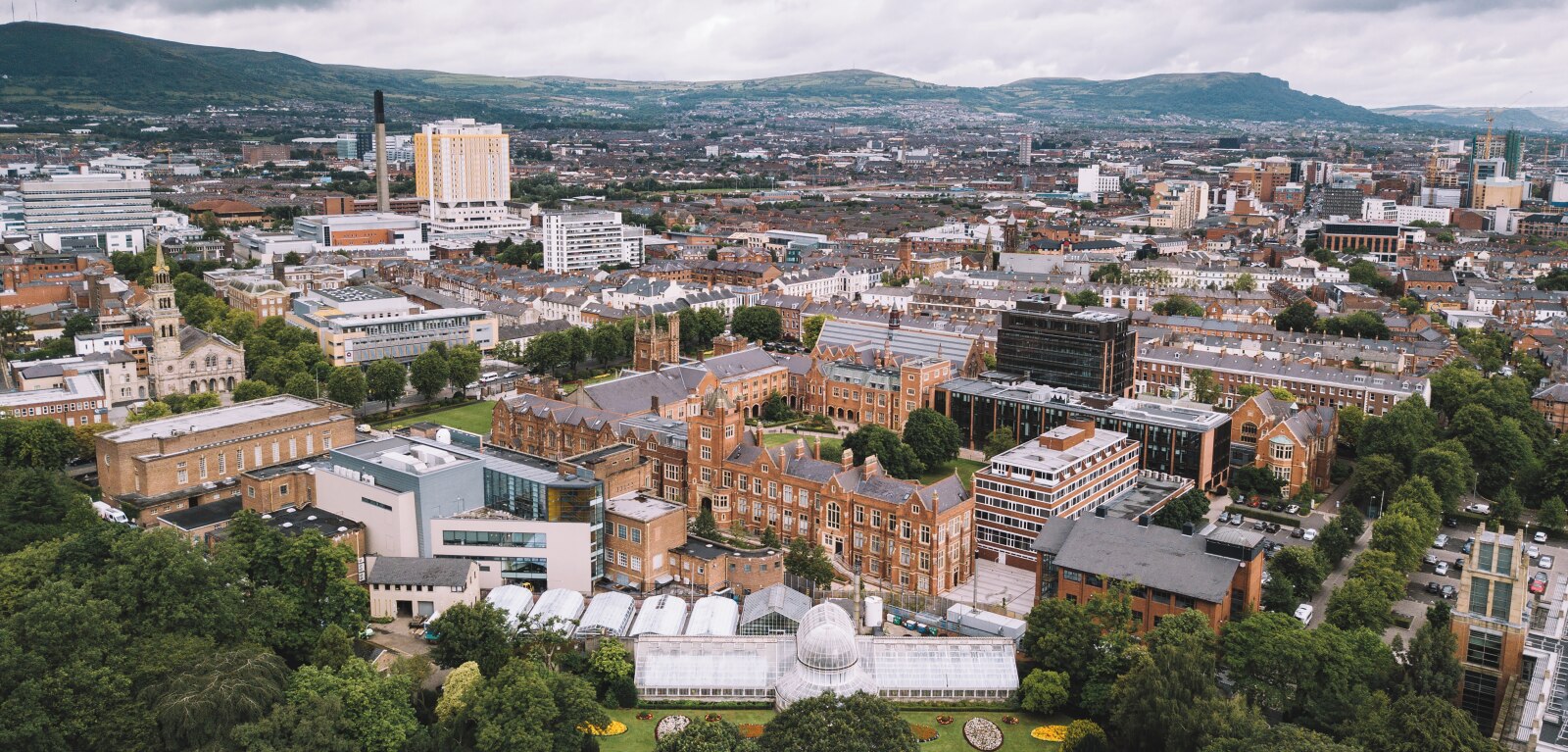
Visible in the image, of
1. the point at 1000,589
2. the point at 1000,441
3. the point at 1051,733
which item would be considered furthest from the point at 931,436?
the point at 1051,733

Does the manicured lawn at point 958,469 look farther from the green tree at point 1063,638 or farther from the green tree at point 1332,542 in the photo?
the green tree at point 1063,638

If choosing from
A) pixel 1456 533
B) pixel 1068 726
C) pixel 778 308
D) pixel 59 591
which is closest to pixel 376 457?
pixel 59 591

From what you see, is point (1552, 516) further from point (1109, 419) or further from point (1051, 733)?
point (1051, 733)

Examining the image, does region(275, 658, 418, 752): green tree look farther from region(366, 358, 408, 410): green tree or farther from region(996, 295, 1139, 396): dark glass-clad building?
region(996, 295, 1139, 396): dark glass-clad building

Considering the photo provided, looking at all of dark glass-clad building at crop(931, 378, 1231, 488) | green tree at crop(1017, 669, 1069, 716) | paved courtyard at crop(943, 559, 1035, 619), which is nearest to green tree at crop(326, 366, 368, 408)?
dark glass-clad building at crop(931, 378, 1231, 488)

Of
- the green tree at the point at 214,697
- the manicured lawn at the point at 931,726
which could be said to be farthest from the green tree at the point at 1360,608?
the green tree at the point at 214,697

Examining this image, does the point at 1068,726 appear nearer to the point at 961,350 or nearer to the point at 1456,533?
the point at 1456,533

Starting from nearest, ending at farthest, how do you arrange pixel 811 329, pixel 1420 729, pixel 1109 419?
1. pixel 1420 729
2. pixel 1109 419
3. pixel 811 329
